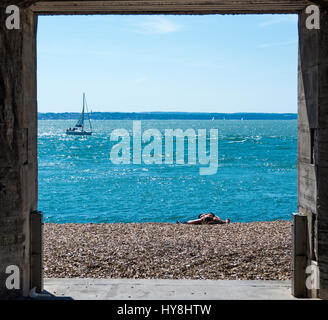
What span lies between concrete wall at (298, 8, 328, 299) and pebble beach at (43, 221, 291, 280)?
2.21 m

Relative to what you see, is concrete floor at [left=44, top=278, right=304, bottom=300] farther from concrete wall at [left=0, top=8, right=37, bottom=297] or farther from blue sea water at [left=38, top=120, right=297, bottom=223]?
blue sea water at [left=38, top=120, right=297, bottom=223]

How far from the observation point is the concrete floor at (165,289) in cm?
771

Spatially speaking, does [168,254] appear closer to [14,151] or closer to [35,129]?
[35,129]

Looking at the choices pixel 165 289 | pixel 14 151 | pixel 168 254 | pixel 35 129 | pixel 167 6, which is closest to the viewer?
pixel 14 151

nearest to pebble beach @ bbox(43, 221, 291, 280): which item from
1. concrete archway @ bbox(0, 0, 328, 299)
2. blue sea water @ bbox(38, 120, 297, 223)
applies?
concrete archway @ bbox(0, 0, 328, 299)

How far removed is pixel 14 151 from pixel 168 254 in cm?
511

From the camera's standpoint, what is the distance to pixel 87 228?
15.1 metres

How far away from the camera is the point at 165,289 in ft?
26.9

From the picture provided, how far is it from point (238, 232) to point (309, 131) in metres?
7.24

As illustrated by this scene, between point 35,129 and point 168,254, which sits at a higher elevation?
point 35,129

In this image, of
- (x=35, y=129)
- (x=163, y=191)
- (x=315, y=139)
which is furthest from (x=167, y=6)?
(x=163, y=191)

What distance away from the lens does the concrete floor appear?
7715 millimetres

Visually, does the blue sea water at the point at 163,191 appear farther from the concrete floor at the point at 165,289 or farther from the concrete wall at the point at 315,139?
the concrete wall at the point at 315,139

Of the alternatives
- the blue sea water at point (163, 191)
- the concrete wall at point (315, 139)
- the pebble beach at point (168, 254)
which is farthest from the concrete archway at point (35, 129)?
the blue sea water at point (163, 191)
